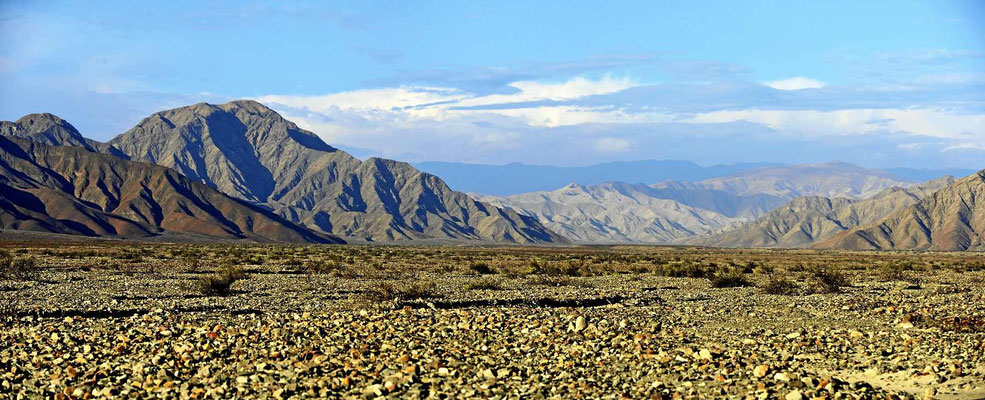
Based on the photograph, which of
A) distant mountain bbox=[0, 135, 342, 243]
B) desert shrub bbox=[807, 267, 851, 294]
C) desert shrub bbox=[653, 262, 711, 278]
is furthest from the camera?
distant mountain bbox=[0, 135, 342, 243]

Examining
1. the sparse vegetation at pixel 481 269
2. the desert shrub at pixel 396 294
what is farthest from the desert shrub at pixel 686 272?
the desert shrub at pixel 396 294

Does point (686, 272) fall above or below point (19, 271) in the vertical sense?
below

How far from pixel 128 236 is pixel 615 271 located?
137845mm

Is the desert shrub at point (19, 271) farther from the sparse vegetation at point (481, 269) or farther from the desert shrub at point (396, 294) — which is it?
the sparse vegetation at point (481, 269)

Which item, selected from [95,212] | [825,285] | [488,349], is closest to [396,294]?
[488,349]

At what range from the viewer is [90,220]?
17212 cm

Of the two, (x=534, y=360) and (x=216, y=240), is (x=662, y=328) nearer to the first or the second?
(x=534, y=360)

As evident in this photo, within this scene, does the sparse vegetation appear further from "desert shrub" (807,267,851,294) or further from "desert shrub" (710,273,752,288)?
"desert shrub" (807,267,851,294)

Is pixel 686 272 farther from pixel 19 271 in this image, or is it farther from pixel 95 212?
pixel 95 212

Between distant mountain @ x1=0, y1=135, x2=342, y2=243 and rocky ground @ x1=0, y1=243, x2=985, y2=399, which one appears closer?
rocky ground @ x1=0, y1=243, x2=985, y2=399

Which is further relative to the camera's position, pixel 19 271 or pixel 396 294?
pixel 19 271

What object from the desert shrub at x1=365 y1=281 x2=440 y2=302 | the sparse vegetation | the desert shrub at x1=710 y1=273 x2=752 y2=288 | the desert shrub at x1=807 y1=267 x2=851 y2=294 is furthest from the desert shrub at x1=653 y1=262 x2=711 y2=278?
the desert shrub at x1=365 y1=281 x2=440 y2=302

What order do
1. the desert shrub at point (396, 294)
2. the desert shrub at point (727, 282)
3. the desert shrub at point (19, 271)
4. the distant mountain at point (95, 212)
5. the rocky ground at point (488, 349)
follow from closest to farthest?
the rocky ground at point (488, 349) < the desert shrub at point (396, 294) < the desert shrub at point (19, 271) < the desert shrub at point (727, 282) < the distant mountain at point (95, 212)

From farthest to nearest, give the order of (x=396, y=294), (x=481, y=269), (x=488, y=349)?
(x=481, y=269) < (x=396, y=294) < (x=488, y=349)
